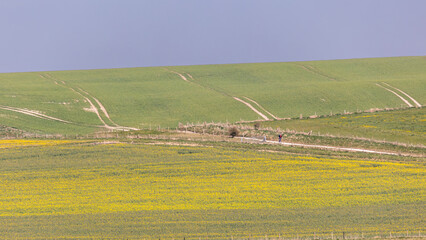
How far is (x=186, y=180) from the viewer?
136 ft

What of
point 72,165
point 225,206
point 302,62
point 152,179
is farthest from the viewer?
point 302,62

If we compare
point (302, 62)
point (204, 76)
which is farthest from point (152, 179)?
point (302, 62)

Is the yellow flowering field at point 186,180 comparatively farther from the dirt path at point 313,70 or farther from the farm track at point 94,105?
the dirt path at point 313,70

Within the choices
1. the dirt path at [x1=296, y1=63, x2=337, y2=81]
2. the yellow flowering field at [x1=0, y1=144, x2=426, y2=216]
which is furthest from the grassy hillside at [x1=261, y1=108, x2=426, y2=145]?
the dirt path at [x1=296, y1=63, x2=337, y2=81]

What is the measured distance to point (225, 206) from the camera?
35.2 metres

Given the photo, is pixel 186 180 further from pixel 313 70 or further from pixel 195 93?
pixel 313 70

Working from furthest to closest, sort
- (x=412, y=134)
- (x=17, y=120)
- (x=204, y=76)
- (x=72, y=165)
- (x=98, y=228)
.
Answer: (x=204, y=76)
(x=17, y=120)
(x=412, y=134)
(x=72, y=165)
(x=98, y=228)

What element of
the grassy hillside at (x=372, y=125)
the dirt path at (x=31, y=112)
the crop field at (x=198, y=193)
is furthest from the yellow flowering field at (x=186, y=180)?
the dirt path at (x=31, y=112)

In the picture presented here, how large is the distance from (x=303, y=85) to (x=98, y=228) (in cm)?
6350

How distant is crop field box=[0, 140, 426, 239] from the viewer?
104 ft

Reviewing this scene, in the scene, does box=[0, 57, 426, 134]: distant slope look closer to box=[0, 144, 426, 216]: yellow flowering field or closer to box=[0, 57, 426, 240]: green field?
box=[0, 57, 426, 240]: green field

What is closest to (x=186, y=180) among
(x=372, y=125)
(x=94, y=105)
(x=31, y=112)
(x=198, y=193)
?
(x=198, y=193)

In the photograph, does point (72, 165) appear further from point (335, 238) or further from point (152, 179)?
point (335, 238)

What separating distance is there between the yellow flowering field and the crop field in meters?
0.06
